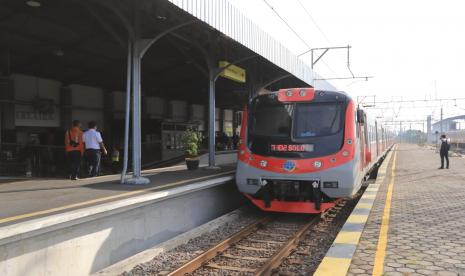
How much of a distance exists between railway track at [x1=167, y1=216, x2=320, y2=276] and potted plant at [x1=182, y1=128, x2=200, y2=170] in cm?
394

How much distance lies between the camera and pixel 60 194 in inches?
295

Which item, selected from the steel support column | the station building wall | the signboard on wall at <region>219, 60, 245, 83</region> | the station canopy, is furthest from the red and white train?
the station building wall

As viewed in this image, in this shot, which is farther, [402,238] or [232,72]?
[232,72]

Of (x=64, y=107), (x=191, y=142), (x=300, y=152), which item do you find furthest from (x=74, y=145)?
(x=64, y=107)

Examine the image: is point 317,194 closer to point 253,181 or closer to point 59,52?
point 253,181

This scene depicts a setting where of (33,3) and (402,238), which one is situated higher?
(33,3)

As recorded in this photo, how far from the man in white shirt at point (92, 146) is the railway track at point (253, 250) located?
4.43 m

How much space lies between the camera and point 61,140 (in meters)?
20.8

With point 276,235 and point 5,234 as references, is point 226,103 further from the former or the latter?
point 5,234

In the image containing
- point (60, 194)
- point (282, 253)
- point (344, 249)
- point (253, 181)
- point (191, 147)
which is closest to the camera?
point (344, 249)

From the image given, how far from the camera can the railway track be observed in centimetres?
611

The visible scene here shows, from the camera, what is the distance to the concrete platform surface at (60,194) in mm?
5867

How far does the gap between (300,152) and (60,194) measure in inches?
176

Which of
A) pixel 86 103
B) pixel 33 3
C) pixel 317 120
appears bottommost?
pixel 317 120
